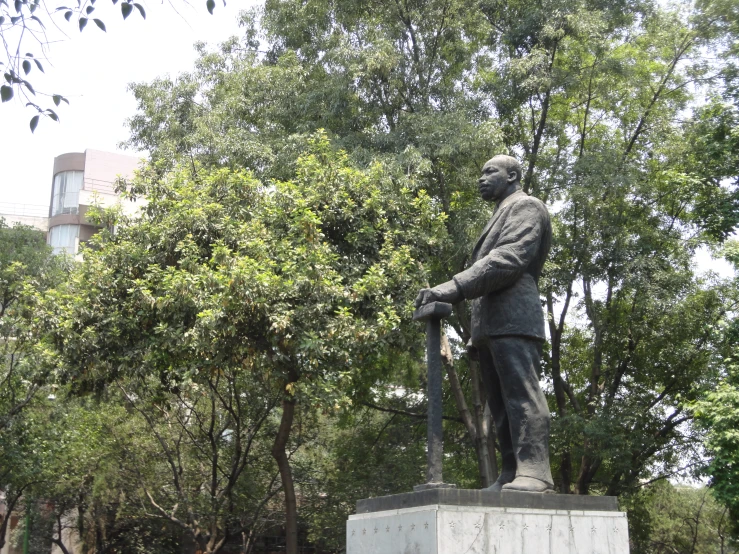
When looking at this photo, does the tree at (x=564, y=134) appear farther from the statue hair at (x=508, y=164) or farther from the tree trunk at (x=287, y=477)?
the statue hair at (x=508, y=164)

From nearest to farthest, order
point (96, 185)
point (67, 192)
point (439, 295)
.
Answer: point (439, 295)
point (96, 185)
point (67, 192)

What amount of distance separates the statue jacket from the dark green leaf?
3055mm

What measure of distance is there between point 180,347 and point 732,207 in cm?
954

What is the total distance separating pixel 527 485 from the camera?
5.79 meters

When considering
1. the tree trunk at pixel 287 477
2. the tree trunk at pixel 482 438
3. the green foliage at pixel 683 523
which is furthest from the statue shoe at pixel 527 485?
the green foliage at pixel 683 523

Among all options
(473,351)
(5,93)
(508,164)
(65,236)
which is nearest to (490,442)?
(473,351)

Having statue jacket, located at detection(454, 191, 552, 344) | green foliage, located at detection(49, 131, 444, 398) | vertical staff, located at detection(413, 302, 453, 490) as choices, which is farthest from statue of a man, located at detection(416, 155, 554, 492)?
green foliage, located at detection(49, 131, 444, 398)

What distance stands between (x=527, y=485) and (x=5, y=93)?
408 centimetres

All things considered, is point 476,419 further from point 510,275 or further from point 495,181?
point 510,275

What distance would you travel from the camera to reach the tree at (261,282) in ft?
46.3

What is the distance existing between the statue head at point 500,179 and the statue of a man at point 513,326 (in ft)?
0.39

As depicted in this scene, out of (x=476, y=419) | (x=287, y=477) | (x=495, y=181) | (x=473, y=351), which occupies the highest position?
(x=476, y=419)

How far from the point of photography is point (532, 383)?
6070 millimetres

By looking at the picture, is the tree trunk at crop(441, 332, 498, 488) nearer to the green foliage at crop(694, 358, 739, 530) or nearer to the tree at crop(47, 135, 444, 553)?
the tree at crop(47, 135, 444, 553)
